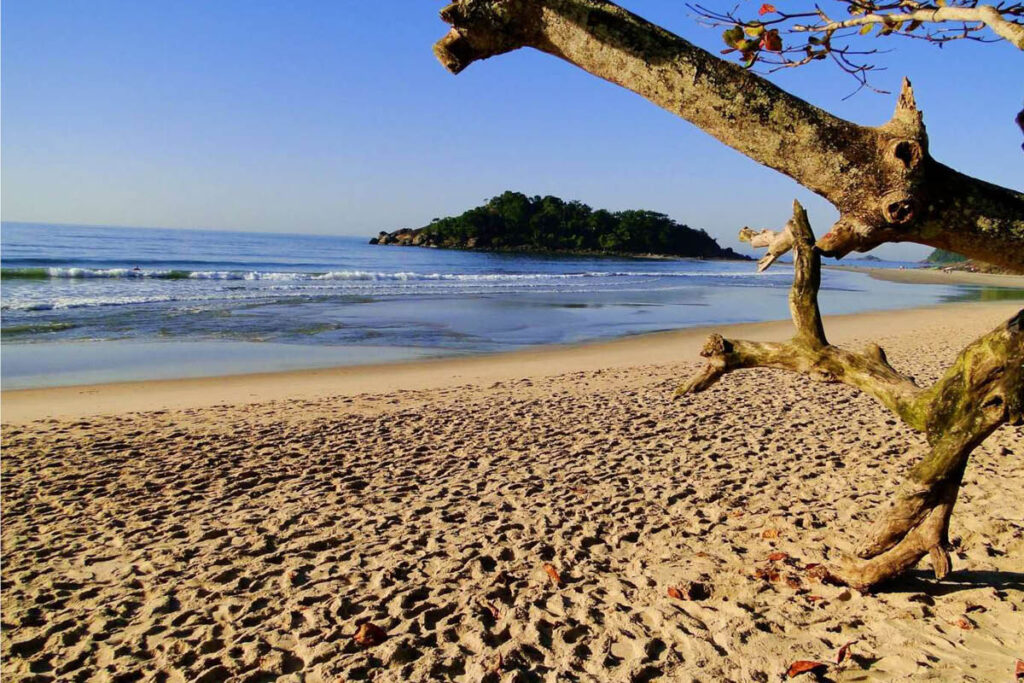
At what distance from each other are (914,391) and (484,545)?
106 inches

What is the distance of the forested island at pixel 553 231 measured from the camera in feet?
280

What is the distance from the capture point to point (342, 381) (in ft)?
36.0

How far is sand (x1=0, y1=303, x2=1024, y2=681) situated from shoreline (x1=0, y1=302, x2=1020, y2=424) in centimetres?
40

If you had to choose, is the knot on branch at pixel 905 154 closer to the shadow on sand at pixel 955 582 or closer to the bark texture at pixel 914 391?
the bark texture at pixel 914 391

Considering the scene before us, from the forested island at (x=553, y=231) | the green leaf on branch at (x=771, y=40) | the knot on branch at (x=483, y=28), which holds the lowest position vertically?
the knot on branch at (x=483, y=28)

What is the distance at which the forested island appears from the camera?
85438 millimetres

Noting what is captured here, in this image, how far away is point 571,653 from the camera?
329cm

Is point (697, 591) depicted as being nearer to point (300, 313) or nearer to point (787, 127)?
point (787, 127)

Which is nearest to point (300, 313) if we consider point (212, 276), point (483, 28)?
point (212, 276)

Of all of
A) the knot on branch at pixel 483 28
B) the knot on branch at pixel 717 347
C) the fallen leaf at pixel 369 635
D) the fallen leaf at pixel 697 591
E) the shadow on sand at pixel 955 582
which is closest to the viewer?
the knot on branch at pixel 483 28

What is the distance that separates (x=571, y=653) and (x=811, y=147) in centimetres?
250

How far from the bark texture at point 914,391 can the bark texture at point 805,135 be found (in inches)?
28.0

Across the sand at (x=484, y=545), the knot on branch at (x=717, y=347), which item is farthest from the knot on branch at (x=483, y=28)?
the sand at (x=484, y=545)

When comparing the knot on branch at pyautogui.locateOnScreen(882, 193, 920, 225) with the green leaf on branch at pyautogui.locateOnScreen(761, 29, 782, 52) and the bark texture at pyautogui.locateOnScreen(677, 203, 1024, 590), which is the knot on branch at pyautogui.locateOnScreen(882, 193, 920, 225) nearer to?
the bark texture at pyautogui.locateOnScreen(677, 203, 1024, 590)
